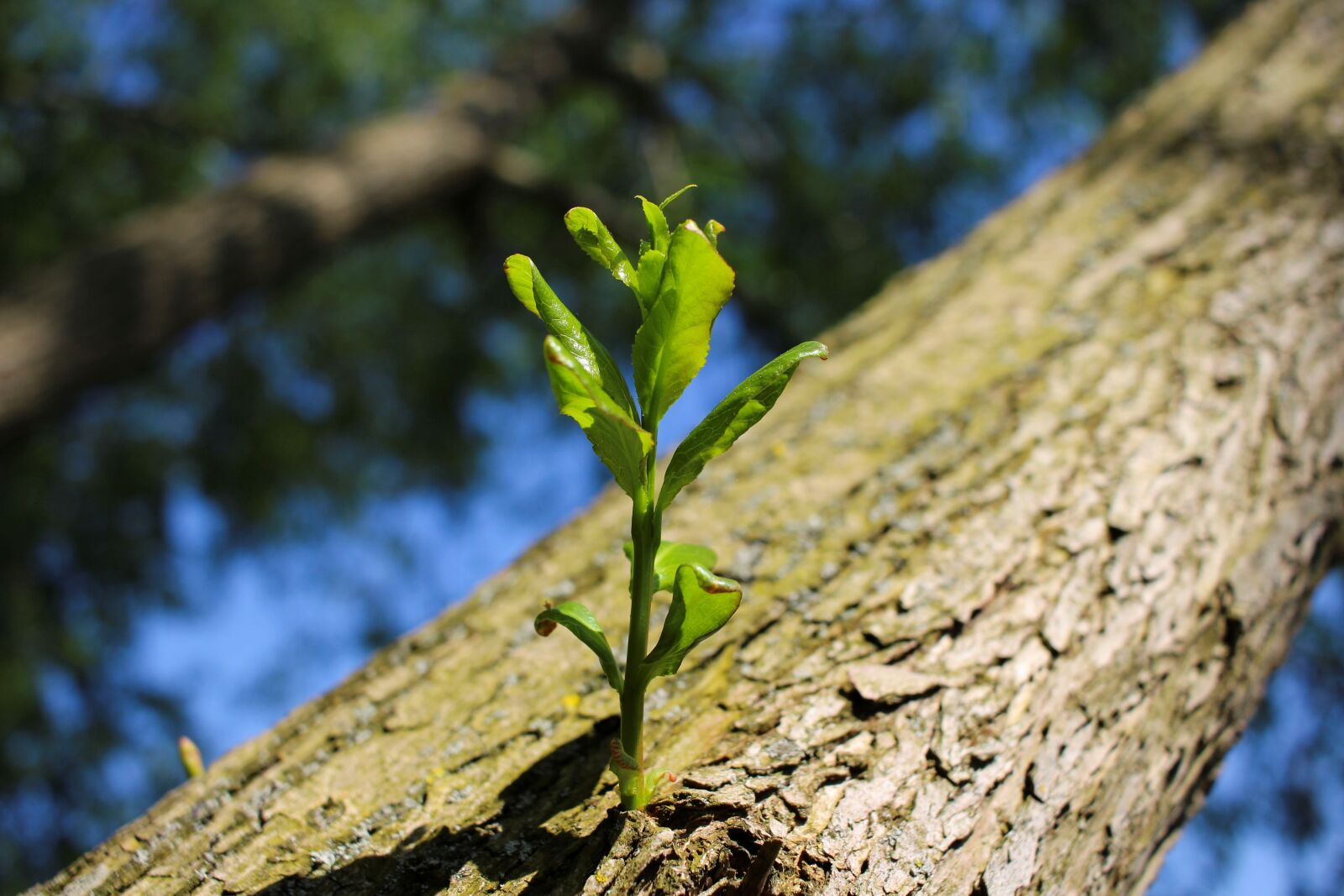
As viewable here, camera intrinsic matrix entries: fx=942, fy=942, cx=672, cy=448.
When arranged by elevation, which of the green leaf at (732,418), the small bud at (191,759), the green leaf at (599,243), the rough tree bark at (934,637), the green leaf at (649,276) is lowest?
the rough tree bark at (934,637)

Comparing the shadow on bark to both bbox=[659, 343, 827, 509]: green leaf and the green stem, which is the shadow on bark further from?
bbox=[659, 343, 827, 509]: green leaf

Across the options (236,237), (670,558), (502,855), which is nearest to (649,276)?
(670,558)

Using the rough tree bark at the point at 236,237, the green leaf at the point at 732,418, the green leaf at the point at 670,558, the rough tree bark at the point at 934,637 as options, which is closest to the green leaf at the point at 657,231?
the green leaf at the point at 732,418

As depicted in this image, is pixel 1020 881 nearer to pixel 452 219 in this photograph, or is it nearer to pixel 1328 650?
pixel 1328 650

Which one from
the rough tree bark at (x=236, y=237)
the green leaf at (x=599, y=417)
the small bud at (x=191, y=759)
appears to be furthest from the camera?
the rough tree bark at (x=236, y=237)

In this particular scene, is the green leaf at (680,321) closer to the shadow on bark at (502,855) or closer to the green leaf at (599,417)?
the green leaf at (599,417)

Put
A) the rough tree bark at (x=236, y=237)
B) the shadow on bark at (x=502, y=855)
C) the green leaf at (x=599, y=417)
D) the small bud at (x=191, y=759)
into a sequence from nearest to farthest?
the green leaf at (x=599, y=417), the shadow on bark at (x=502, y=855), the small bud at (x=191, y=759), the rough tree bark at (x=236, y=237)

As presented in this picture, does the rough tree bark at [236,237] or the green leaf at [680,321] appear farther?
the rough tree bark at [236,237]

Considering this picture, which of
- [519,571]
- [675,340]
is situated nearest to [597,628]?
[675,340]
